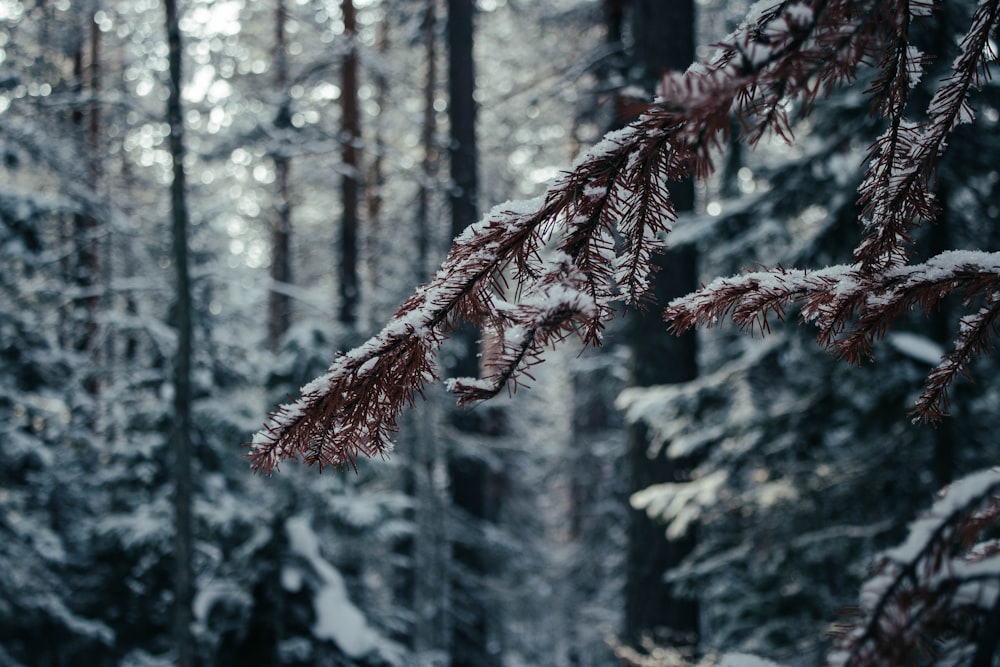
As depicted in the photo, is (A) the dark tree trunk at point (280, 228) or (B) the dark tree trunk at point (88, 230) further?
(A) the dark tree trunk at point (280, 228)

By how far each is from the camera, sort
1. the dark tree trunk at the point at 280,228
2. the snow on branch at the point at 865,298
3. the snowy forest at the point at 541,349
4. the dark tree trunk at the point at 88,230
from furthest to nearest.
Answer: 1. the dark tree trunk at the point at 280,228
2. the dark tree trunk at the point at 88,230
3. the snow on branch at the point at 865,298
4. the snowy forest at the point at 541,349

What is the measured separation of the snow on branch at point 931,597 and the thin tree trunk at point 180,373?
6.55 metres

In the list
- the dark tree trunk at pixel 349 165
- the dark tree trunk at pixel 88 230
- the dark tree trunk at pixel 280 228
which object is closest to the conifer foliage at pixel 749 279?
the dark tree trunk at pixel 88 230

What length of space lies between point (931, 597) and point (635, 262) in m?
0.92

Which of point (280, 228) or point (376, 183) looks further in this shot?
point (280, 228)

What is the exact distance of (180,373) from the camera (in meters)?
6.68

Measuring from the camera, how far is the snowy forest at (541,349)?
5.14 ft

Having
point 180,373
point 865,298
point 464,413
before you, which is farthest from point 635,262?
point 464,413

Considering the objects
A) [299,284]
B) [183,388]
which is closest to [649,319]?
[183,388]

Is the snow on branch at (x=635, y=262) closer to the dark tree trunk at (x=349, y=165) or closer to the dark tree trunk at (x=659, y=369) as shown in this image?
the dark tree trunk at (x=659, y=369)

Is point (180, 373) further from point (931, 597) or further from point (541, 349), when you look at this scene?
point (931, 597)

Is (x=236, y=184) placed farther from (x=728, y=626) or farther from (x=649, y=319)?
(x=728, y=626)

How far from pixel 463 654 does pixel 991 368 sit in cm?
974

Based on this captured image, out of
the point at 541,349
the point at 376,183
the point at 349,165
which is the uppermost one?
the point at 376,183
